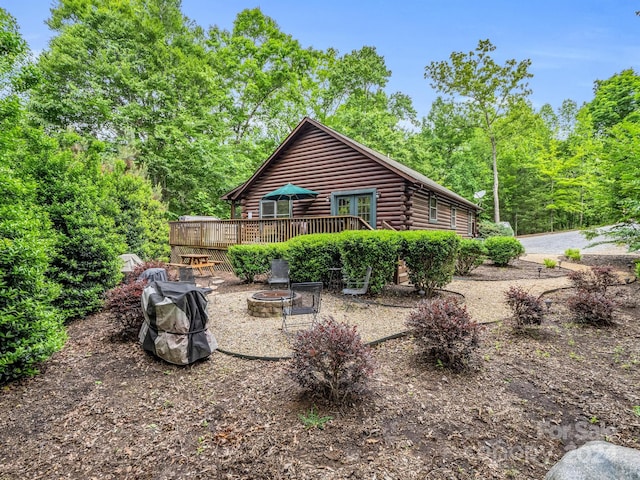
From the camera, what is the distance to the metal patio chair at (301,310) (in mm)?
4895

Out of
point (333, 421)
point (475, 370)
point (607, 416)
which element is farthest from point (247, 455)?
point (607, 416)

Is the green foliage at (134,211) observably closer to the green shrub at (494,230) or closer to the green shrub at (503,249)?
the green shrub at (503,249)

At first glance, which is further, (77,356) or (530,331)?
(530,331)

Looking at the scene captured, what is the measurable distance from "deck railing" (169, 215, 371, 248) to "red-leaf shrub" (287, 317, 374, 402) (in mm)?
6148

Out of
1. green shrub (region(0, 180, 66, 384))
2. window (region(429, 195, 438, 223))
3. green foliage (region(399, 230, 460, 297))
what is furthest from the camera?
window (region(429, 195, 438, 223))

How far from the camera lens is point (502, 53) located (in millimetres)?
21438

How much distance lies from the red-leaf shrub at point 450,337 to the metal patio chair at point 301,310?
69.2 inches

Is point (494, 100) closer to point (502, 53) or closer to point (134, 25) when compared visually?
point (502, 53)

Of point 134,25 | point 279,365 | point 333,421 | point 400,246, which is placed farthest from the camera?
point 134,25

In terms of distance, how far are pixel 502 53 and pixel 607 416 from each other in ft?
85.4

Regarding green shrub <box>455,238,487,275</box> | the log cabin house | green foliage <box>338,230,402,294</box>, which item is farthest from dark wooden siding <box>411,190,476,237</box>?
green foliage <box>338,230,402,294</box>

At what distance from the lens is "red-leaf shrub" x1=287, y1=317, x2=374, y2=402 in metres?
2.91

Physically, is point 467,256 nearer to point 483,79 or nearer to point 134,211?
point 134,211

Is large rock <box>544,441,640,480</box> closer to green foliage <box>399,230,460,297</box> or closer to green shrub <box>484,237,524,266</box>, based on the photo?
green foliage <box>399,230,460,297</box>
